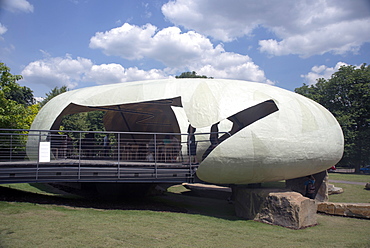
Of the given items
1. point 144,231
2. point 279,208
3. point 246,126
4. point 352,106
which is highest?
point 352,106

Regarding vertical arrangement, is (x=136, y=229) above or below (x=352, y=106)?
below

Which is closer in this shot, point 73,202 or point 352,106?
point 73,202

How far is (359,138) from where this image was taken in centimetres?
3067

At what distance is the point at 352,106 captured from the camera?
3102 centimetres

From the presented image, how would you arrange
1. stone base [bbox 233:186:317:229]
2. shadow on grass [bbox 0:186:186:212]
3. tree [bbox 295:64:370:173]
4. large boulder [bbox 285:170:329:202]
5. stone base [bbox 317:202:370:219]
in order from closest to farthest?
stone base [bbox 233:186:317:229] < shadow on grass [bbox 0:186:186:212] < stone base [bbox 317:202:370:219] < large boulder [bbox 285:170:329:202] < tree [bbox 295:64:370:173]

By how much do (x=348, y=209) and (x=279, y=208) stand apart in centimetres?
387

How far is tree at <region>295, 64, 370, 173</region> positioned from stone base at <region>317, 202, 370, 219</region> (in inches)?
780

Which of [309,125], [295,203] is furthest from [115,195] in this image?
[309,125]

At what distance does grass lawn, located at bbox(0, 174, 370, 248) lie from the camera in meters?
6.41

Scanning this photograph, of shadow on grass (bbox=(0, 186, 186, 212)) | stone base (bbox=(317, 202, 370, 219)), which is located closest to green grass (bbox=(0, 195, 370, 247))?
shadow on grass (bbox=(0, 186, 186, 212))

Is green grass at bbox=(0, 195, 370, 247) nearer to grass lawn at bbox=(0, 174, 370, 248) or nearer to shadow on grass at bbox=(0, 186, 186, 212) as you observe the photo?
grass lawn at bbox=(0, 174, 370, 248)

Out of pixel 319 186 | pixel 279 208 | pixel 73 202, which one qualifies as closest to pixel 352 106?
pixel 319 186

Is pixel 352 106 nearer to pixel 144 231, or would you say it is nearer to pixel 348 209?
pixel 348 209

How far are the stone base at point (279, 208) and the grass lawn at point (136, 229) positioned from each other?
1.07ft
